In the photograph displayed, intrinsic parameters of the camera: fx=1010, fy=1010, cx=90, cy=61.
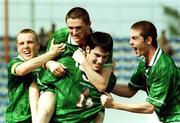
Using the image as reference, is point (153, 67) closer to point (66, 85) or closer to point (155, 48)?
point (155, 48)

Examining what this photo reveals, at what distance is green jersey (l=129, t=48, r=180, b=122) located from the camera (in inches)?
366

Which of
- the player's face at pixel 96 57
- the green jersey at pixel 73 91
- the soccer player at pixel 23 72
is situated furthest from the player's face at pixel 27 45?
the player's face at pixel 96 57

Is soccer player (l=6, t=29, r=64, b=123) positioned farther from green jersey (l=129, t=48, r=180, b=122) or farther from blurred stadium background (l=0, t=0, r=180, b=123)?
blurred stadium background (l=0, t=0, r=180, b=123)

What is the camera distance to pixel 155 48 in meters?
9.37

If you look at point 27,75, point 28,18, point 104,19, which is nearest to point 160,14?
point 104,19

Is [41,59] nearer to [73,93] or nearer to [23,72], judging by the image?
[23,72]

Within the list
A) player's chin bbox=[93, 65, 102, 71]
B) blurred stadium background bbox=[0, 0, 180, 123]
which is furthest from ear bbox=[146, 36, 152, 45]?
blurred stadium background bbox=[0, 0, 180, 123]

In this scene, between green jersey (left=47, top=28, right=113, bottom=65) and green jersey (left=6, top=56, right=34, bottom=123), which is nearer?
green jersey (left=47, top=28, right=113, bottom=65)

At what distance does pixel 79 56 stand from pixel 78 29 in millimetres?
325

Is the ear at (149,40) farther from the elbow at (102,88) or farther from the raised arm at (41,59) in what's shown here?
the raised arm at (41,59)

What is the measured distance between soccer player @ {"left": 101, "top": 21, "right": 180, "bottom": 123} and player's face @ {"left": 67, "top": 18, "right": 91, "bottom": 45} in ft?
1.57

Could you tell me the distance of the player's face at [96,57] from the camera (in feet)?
29.9

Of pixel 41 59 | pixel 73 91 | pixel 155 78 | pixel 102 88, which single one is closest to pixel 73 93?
pixel 73 91

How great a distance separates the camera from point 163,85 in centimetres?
929
